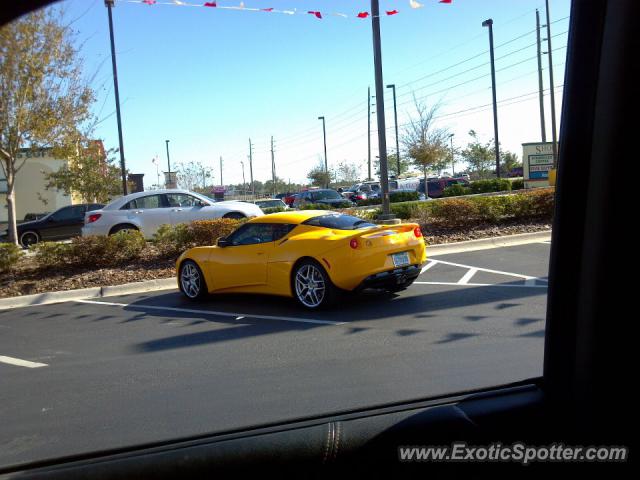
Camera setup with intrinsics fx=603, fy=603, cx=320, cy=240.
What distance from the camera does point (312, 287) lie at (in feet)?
26.9

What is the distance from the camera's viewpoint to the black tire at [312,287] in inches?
315

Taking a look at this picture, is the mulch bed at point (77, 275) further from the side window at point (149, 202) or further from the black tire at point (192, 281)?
the side window at point (149, 202)

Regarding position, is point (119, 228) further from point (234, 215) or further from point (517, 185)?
point (517, 185)

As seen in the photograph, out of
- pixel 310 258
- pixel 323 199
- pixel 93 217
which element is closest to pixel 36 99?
pixel 93 217

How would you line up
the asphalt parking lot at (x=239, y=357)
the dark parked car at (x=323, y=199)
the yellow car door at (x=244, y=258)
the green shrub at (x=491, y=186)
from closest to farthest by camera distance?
the asphalt parking lot at (x=239, y=357)
the yellow car door at (x=244, y=258)
the dark parked car at (x=323, y=199)
the green shrub at (x=491, y=186)

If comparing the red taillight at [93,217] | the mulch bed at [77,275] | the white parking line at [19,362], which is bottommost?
the white parking line at [19,362]

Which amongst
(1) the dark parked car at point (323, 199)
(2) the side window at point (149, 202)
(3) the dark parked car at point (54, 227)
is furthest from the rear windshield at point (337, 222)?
(1) the dark parked car at point (323, 199)

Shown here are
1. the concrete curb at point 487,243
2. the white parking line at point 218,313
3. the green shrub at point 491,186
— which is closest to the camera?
the white parking line at point 218,313

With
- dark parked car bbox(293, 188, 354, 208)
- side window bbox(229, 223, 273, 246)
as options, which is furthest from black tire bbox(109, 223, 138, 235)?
dark parked car bbox(293, 188, 354, 208)

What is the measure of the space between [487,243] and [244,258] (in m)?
6.69

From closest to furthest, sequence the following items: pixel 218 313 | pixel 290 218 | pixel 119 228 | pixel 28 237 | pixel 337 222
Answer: pixel 218 313, pixel 337 222, pixel 290 218, pixel 119 228, pixel 28 237

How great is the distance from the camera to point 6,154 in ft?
45.0

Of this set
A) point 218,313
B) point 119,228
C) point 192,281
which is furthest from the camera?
point 119,228

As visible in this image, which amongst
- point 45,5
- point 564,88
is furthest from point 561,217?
point 45,5
